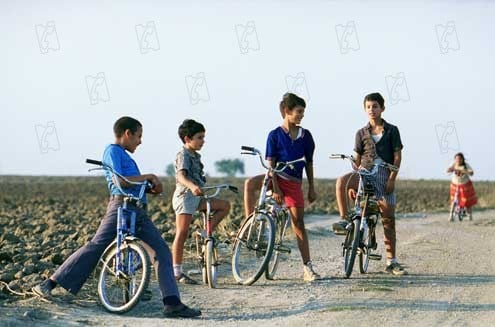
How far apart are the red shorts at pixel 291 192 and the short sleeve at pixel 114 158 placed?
7.09 ft

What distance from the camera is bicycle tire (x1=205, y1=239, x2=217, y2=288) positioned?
8.73 m

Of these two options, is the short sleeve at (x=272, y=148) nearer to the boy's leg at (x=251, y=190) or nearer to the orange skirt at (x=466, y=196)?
the boy's leg at (x=251, y=190)

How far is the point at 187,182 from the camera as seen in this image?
341 inches

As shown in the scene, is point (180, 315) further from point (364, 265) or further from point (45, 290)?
point (364, 265)

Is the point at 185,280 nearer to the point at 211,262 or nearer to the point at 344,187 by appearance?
the point at 211,262

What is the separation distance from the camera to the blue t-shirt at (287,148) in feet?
30.0

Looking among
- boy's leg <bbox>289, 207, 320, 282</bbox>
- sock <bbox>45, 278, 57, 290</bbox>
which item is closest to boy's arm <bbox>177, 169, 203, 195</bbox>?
boy's leg <bbox>289, 207, 320, 282</bbox>

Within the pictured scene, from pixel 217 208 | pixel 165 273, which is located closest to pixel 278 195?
pixel 217 208

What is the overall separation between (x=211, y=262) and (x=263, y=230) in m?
0.64

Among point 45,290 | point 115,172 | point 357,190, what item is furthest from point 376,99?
point 45,290

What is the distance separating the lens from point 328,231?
16.4 meters

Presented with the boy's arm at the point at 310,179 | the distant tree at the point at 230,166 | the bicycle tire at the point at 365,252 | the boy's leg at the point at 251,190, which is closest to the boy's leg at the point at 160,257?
the boy's leg at the point at 251,190

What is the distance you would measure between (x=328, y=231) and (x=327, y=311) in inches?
350

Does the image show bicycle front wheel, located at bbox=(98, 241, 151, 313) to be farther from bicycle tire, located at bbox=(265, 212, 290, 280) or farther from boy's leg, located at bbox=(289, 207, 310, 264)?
boy's leg, located at bbox=(289, 207, 310, 264)
